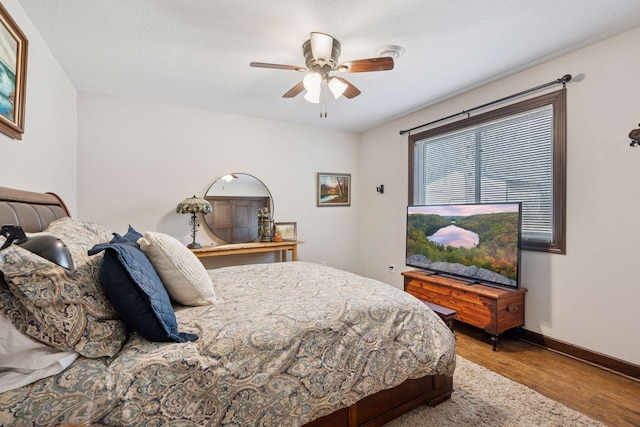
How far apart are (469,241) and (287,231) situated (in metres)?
2.42

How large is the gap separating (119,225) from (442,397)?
3600 mm

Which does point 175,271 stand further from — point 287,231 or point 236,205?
point 287,231

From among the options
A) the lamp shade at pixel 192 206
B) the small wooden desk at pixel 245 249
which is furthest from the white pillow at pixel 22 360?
the lamp shade at pixel 192 206

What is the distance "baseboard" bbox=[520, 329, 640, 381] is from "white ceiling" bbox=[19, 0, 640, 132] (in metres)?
2.32

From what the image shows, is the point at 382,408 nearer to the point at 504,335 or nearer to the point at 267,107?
the point at 504,335

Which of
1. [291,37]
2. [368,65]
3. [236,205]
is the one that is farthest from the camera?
[236,205]

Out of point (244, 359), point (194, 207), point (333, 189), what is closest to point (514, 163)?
point (333, 189)

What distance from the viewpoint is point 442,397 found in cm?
181

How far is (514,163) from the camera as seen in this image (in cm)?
289

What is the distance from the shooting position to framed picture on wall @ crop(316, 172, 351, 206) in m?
4.61

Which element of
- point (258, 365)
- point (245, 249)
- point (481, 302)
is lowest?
point (481, 302)

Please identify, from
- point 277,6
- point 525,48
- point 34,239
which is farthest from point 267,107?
point 34,239

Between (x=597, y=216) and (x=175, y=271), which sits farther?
(x=597, y=216)

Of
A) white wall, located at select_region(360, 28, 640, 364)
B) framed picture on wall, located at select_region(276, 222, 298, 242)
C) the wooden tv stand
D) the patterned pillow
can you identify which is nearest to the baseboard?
white wall, located at select_region(360, 28, 640, 364)
